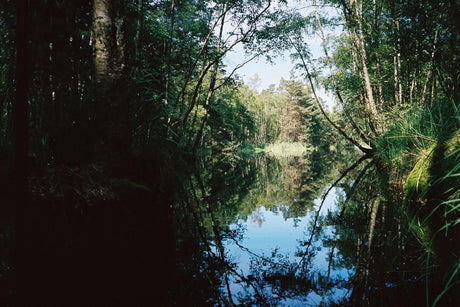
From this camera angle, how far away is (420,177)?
10.00 feet

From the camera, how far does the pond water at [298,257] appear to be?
4.73ft

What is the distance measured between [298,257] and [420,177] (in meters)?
2.12

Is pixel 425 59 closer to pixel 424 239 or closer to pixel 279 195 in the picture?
pixel 279 195

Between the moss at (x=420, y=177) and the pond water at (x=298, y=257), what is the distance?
13.0 inches

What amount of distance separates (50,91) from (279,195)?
14.2ft

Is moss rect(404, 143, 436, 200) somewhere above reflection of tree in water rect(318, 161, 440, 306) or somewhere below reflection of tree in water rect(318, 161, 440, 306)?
above

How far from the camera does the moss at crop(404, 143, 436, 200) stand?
113 inches

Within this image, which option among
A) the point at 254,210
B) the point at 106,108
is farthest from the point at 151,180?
the point at 254,210

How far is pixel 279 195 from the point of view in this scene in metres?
5.24

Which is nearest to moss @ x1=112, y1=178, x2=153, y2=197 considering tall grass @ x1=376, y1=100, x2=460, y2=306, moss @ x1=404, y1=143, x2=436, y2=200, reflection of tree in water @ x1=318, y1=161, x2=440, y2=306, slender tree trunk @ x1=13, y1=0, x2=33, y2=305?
slender tree trunk @ x1=13, y1=0, x2=33, y2=305

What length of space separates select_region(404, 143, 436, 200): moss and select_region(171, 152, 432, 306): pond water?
0.33 m

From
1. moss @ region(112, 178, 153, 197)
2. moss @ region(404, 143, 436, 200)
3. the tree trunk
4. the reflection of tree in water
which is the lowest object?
the reflection of tree in water

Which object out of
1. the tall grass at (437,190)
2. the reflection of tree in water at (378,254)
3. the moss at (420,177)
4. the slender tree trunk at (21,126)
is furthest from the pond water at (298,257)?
the slender tree trunk at (21,126)

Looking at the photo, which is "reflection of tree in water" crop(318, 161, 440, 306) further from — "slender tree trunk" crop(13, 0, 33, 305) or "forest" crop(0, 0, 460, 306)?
"slender tree trunk" crop(13, 0, 33, 305)
